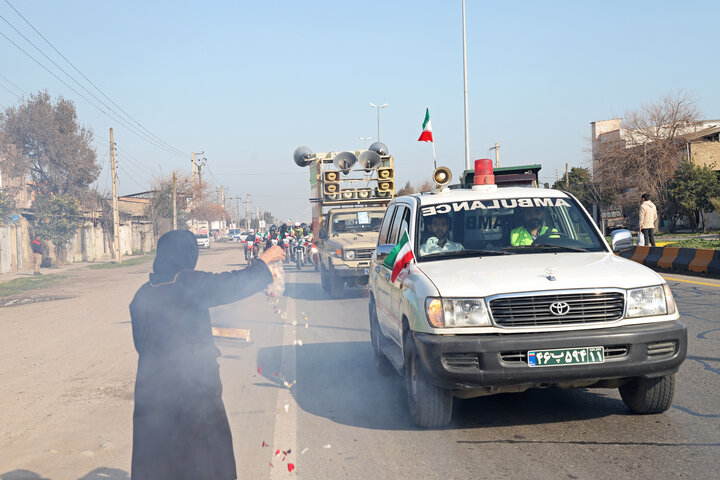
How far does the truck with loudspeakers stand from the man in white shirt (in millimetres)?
8071

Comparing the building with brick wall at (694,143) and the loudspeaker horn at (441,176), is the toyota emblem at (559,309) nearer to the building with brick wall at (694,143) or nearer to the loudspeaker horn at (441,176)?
the loudspeaker horn at (441,176)

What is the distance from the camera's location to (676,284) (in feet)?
49.1

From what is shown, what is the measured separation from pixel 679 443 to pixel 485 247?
2166mm

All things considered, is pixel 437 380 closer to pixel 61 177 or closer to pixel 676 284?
pixel 676 284

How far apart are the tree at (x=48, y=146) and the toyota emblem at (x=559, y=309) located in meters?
42.1

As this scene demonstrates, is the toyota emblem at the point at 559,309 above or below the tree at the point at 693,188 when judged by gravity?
below

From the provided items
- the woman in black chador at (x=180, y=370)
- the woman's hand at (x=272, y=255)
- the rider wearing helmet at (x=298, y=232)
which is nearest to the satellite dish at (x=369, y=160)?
the rider wearing helmet at (x=298, y=232)

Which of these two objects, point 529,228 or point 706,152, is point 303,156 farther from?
point 706,152

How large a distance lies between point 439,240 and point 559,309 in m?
1.60

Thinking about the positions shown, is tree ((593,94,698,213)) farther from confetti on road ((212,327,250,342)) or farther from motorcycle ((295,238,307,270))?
confetti on road ((212,327,250,342))

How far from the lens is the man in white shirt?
20.2 feet

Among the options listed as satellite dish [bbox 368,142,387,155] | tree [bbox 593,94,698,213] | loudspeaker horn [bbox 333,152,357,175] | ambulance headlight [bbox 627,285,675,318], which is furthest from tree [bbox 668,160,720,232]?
ambulance headlight [bbox 627,285,675,318]

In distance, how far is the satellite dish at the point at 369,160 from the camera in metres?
20.0

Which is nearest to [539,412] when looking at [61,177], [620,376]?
[620,376]
